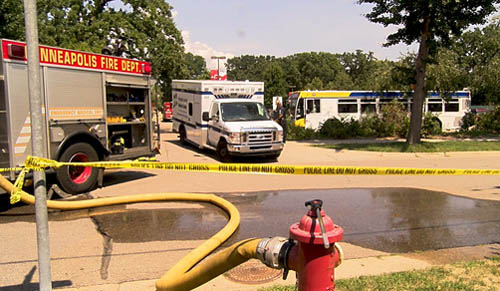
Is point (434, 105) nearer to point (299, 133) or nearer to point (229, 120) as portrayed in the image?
point (299, 133)

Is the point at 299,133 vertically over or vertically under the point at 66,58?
under

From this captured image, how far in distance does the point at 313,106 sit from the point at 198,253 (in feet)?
63.6

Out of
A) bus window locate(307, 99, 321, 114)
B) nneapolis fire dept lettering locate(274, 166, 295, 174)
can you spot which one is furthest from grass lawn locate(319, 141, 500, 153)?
nneapolis fire dept lettering locate(274, 166, 295, 174)

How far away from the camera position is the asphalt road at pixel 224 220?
5297mm

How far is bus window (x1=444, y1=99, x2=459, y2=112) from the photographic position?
2444cm

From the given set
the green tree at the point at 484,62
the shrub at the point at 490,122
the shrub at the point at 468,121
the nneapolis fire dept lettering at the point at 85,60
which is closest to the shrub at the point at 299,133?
the green tree at the point at 484,62

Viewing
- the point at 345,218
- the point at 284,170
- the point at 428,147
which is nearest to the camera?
the point at 284,170

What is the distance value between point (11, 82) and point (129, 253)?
418cm

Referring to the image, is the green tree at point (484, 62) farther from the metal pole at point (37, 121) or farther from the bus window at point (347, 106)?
the metal pole at point (37, 121)

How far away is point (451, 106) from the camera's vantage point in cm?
2458

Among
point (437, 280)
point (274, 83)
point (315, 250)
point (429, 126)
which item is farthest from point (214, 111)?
point (274, 83)

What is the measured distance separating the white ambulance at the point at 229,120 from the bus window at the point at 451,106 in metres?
13.0

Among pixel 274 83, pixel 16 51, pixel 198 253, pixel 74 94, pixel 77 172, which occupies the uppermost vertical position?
pixel 274 83

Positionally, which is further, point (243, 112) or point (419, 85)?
point (419, 85)
